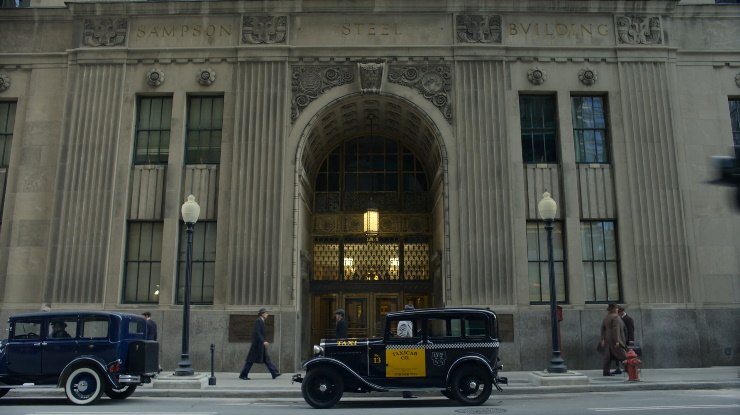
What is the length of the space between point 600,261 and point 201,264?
13.1 m

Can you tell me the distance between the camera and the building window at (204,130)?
21.0 meters

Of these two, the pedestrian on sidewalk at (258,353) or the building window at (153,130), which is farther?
the building window at (153,130)

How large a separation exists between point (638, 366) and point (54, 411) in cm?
1344

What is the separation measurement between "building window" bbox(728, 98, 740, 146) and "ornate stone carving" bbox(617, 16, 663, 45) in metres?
3.49

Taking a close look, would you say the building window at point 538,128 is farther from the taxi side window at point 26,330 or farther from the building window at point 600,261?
the taxi side window at point 26,330

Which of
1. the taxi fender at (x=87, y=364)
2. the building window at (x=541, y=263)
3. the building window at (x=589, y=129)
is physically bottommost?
the taxi fender at (x=87, y=364)

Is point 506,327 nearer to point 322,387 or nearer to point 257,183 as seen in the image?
point 322,387

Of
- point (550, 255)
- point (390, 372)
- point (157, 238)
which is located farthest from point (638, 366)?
point (157, 238)

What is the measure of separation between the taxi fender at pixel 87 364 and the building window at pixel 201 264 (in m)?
6.91

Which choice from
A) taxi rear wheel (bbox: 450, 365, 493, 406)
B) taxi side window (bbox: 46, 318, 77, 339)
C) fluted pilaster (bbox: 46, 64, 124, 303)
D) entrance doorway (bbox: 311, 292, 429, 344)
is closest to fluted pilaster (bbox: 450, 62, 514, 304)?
entrance doorway (bbox: 311, 292, 429, 344)

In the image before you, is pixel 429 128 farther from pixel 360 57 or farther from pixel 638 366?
pixel 638 366

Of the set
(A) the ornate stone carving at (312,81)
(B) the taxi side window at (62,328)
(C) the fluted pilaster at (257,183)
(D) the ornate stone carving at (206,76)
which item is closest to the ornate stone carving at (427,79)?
(A) the ornate stone carving at (312,81)

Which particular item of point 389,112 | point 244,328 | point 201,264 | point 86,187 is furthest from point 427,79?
point 86,187

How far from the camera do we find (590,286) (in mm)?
19969
